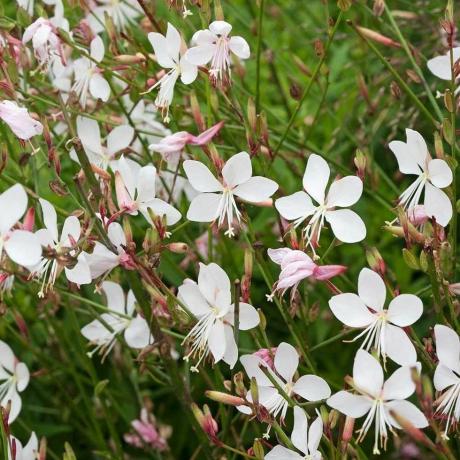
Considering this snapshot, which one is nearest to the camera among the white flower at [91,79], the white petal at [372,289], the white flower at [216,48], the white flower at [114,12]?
the white petal at [372,289]

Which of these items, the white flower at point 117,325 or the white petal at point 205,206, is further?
the white flower at point 117,325

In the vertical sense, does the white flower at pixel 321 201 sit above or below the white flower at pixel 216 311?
above

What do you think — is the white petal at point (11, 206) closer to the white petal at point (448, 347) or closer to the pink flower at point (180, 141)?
the pink flower at point (180, 141)

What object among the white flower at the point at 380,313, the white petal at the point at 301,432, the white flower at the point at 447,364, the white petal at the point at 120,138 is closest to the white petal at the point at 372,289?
the white flower at the point at 380,313

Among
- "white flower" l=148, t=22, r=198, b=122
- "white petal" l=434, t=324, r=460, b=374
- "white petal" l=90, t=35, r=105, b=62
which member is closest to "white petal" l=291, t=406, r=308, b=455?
"white petal" l=434, t=324, r=460, b=374

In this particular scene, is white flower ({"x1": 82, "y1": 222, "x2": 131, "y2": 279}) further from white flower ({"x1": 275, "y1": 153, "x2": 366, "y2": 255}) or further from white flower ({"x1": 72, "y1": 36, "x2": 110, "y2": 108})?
white flower ({"x1": 72, "y1": 36, "x2": 110, "y2": 108})

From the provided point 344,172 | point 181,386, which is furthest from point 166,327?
point 344,172

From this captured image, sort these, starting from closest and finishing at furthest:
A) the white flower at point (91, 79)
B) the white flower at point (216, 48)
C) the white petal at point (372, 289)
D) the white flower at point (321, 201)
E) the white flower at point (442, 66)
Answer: the white petal at point (372, 289), the white flower at point (321, 201), the white flower at point (216, 48), the white flower at point (442, 66), the white flower at point (91, 79)
